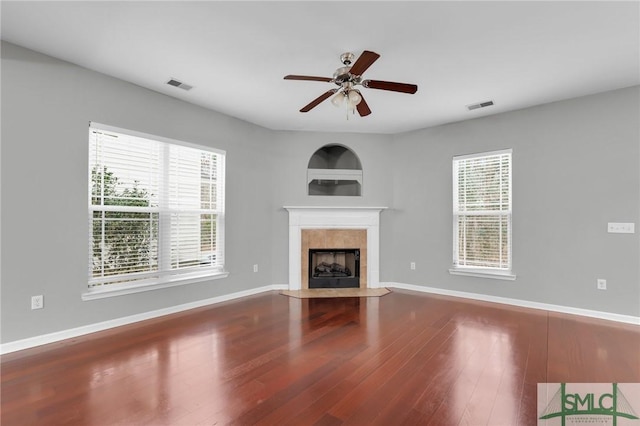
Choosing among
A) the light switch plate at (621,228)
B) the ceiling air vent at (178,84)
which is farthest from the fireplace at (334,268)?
the light switch plate at (621,228)

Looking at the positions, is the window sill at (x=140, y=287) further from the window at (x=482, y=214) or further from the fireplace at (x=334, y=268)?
the window at (x=482, y=214)

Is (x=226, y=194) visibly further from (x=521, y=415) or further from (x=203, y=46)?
(x=521, y=415)

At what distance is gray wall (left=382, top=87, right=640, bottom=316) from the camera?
146 inches

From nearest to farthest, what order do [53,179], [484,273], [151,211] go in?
[53,179] < [151,211] < [484,273]

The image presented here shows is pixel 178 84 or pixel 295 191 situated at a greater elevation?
pixel 178 84

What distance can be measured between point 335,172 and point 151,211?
2921 millimetres

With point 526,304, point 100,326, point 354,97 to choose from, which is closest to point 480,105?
point 354,97

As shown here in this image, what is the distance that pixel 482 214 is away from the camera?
472 cm

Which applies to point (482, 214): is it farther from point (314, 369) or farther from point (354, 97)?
point (314, 369)

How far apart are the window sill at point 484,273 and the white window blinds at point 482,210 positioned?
0.08m

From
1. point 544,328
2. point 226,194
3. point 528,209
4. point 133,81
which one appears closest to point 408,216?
point 528,209

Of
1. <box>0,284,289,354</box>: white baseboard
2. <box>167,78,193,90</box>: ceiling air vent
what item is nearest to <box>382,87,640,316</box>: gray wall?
<box>0,284,289,354</box>: white baseboard

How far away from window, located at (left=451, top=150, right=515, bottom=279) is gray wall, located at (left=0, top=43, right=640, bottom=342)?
0.46 ft

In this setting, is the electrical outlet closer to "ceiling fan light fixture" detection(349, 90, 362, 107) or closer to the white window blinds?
"ceiling fan light fixture" detection(349, 90, 362, 107)
